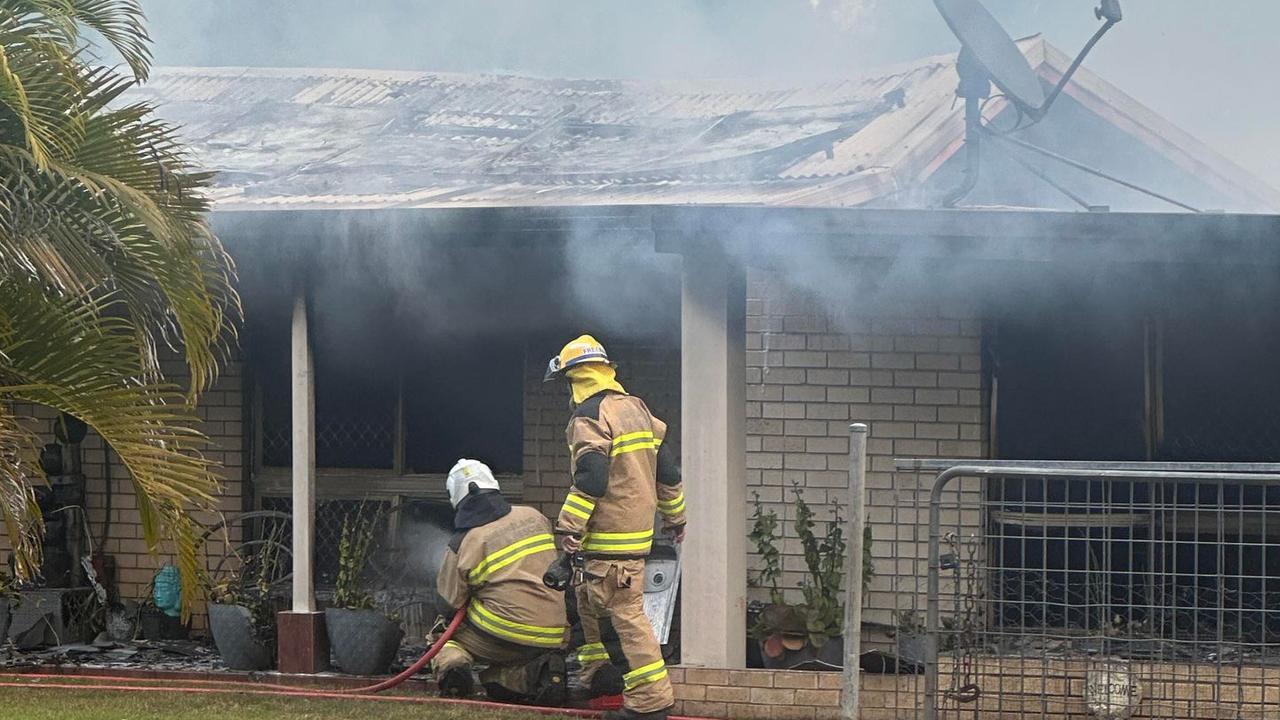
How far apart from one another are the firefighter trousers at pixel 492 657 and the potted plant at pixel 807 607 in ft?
3.87

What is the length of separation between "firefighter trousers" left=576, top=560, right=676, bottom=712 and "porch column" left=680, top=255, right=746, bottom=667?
1.74 ft

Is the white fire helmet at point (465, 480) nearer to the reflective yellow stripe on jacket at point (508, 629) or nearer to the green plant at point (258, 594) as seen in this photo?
the reflective yellow stripe on jacket at point (508, 629)

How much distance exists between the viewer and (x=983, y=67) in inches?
313

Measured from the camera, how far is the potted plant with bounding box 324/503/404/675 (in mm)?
8820

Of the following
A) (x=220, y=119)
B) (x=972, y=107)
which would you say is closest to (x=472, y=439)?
(x=220, y=119)

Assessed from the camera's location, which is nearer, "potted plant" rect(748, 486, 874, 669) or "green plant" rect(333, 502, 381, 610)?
"potted plant" rect(748, 486, 874, 669)

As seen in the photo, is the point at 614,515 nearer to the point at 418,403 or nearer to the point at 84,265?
the point at 84,265

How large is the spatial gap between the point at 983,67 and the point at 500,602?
3619 millimetres

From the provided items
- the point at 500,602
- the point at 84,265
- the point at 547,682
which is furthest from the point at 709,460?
the point at 84,265

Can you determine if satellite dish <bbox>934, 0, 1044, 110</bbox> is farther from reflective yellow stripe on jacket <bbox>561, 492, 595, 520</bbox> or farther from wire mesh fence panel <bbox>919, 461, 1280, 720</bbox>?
reflective yellow stripe on jacket <bbox>561, 492, 595, 520</bbox>

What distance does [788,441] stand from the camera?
9109mm

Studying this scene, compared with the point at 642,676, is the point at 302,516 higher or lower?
higher

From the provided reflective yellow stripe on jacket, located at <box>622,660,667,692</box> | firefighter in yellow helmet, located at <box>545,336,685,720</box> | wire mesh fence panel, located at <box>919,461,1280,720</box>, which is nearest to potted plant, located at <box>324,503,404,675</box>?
firefighter in yellow helmet, located at <box>545,336,685,720</box>

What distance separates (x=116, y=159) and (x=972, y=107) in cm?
431
